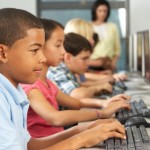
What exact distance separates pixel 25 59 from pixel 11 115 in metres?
0.15

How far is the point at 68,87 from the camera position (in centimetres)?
232

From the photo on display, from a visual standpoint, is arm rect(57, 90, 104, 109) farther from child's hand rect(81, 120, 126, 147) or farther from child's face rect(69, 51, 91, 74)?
child's hand rect(81, 120, 126, 147)

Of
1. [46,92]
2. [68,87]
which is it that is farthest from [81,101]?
[46,92]

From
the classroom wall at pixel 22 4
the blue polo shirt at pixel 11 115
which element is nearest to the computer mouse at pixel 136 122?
the blue polo shirt at pixel 11 115

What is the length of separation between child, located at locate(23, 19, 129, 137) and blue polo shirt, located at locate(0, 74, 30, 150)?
0.36 m

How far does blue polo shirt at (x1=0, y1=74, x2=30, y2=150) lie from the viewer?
94cm

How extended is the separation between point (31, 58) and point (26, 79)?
65 millimetres

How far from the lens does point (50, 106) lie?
1536 mm

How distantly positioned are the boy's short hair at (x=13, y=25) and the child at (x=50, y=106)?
1.54 feet

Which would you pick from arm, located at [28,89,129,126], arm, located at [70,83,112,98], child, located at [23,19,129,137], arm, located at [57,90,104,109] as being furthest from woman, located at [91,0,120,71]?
arm, located at [28,89,129,126]

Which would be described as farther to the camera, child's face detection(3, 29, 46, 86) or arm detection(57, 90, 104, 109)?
arm detection(57, 90, 104, 109)

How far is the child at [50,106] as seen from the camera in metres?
1.52

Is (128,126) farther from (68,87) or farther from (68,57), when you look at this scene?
(68,57)

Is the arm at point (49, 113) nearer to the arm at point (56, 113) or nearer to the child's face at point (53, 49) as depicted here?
the arm at point (56, 113)
